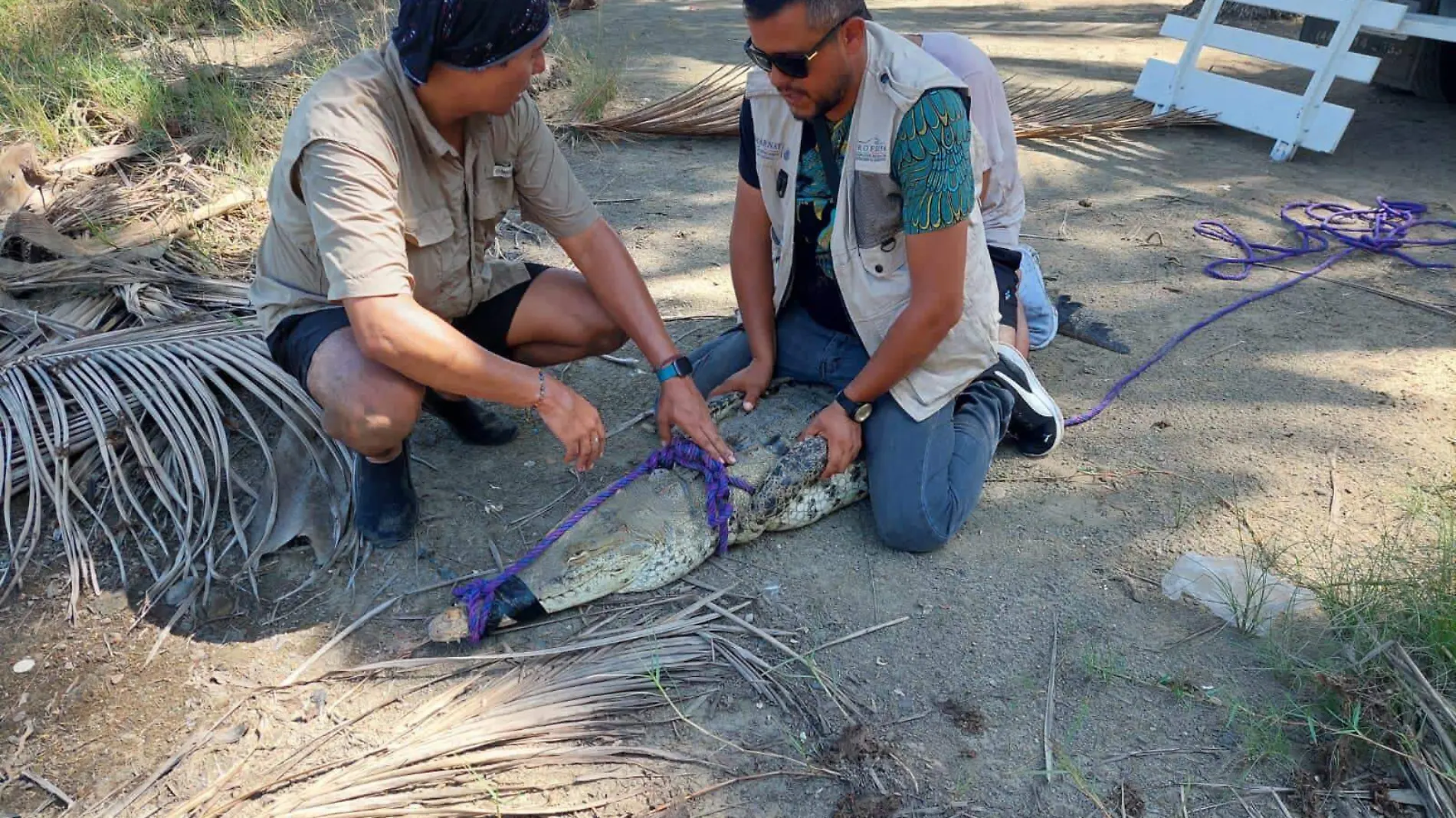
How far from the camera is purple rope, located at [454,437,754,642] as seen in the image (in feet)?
7.45

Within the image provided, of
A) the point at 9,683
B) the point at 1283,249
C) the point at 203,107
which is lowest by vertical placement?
the point at 9,683

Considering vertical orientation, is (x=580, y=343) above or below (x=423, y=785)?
above

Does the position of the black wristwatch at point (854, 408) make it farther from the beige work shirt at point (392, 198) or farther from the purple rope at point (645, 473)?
the beige work shirt at point (392, 198)

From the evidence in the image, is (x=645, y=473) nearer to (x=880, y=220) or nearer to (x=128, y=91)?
(x=880, y=220)

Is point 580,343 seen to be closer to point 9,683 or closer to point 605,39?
point 9,683

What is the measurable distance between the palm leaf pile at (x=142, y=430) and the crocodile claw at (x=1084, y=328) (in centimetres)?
244

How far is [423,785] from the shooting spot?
1932mm

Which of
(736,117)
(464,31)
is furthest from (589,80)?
(464,31)

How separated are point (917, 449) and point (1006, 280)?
0.84m

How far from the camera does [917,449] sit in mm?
2549

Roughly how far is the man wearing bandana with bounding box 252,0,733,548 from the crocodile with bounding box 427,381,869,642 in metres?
0.13

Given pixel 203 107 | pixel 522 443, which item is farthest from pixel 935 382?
pixel 203 107

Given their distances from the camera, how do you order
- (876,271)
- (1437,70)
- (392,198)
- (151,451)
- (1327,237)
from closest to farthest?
1. (392,198)
2. (876,271)
3. (151,451)
4. (1327,237)
5. (1437,70)

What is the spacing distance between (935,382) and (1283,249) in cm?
234
